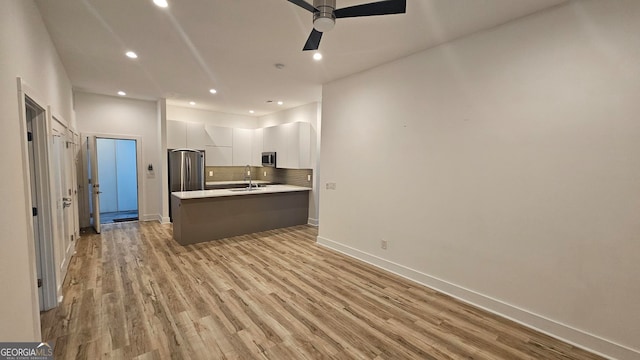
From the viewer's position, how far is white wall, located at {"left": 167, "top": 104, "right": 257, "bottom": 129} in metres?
6.62

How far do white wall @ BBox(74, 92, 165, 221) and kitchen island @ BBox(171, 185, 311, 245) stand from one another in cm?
185

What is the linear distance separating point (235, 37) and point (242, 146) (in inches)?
185

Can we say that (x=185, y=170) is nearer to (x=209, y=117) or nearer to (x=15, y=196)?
(x=209, y=117)

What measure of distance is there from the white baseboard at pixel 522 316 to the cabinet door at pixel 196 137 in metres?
5.11

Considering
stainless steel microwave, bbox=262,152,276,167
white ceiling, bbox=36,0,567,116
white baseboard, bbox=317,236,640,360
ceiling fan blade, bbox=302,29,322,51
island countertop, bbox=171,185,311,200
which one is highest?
white ceiling, bbox=36,0,567,116

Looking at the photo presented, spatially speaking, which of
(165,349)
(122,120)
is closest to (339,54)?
(165,349)

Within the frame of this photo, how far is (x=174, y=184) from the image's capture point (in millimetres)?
5988

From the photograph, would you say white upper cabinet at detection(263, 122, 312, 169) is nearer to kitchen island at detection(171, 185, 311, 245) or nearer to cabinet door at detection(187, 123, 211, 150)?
kitchen island at detection(171, 185, 311, 245)

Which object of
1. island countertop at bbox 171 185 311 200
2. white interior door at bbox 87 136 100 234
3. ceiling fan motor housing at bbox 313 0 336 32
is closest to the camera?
ceiling fan motor housing at bbox 313 0 336 32

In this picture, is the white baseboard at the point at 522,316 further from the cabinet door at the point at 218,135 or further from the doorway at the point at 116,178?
the doorway at the point at 116,178

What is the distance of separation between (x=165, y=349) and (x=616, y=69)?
4113 mm

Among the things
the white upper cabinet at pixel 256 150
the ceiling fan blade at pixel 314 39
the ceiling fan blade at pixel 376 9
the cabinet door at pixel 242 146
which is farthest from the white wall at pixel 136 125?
the ceiling fan blade at pixel 376 9

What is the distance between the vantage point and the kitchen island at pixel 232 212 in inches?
178

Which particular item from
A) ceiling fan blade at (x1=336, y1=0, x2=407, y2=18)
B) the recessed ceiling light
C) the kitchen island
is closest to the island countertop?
the kitchen island
